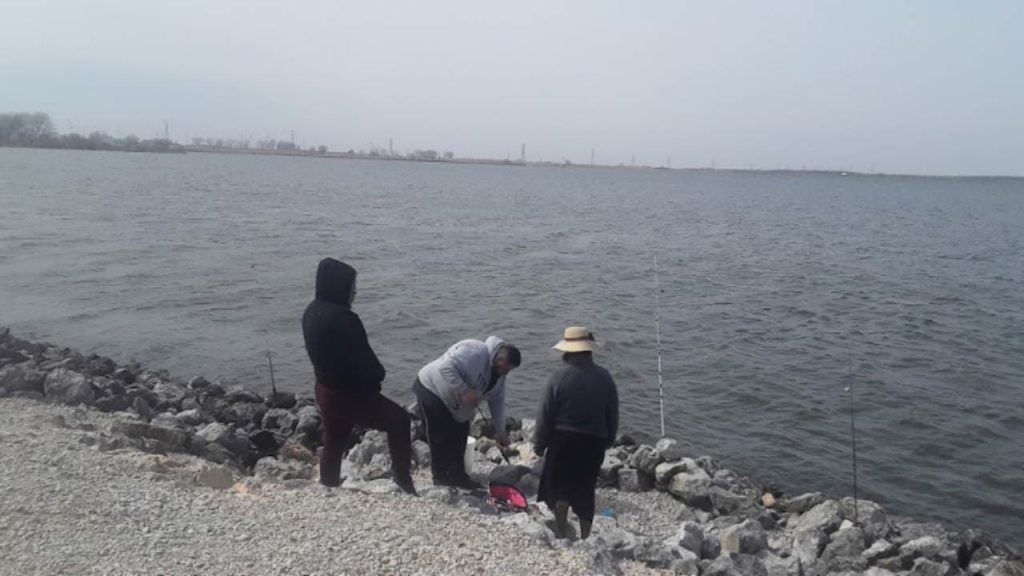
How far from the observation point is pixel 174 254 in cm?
2662

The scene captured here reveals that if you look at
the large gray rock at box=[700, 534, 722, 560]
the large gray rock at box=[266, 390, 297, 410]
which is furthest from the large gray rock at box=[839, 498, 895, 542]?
the large gray rock at box=[266, 390, 297, 410]

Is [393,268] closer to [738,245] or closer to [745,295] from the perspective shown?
[745,295]

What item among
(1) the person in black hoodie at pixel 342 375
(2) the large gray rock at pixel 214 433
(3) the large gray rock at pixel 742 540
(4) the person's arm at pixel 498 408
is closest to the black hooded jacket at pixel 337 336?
(1) the person in black hoodie at pixel 342 375

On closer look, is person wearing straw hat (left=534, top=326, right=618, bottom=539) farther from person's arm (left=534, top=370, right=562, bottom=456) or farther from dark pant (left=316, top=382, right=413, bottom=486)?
dark pant (left=316, top=382, right=413, bottom=486)

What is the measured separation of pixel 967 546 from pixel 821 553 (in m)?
1.65

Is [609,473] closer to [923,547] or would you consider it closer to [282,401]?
[923,547]

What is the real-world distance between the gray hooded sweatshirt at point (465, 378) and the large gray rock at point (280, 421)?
388cm

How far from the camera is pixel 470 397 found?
6730 mm

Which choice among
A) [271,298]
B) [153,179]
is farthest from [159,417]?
[153,179]

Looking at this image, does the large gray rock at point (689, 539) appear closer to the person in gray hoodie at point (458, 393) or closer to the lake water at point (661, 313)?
the person in gray hoodie at point (458, 393)

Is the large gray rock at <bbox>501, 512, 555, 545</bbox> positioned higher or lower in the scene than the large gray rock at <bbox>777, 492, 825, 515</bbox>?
higher

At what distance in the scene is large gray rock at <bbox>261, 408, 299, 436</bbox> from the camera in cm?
1024

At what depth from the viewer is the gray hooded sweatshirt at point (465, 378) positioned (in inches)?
265

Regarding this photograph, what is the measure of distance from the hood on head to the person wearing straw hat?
1.65 m
